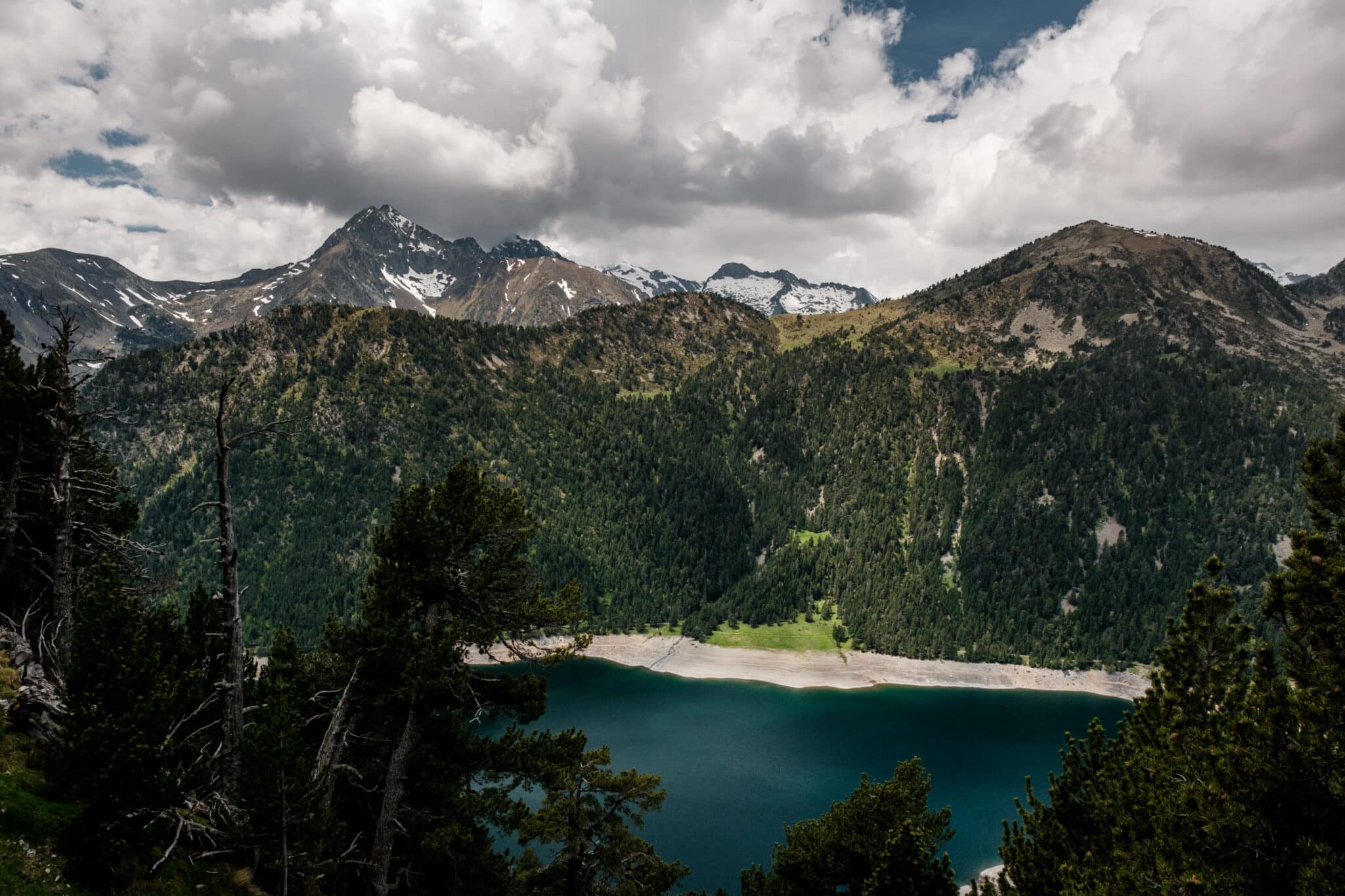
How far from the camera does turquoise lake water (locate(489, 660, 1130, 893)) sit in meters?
60.3

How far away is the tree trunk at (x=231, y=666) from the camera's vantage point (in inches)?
514

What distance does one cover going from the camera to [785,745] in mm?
83938

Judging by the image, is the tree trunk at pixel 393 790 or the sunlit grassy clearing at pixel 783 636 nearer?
the tree trunk at pixel 393 790

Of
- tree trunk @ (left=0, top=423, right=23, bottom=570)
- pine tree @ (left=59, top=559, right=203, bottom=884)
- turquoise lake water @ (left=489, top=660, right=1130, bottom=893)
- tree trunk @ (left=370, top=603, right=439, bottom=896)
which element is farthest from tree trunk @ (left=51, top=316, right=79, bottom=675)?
turquoise lake water @ (left=489, top=660, right=1130, bottom=893)

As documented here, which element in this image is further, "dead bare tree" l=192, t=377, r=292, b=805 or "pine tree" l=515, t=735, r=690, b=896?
"pine tree" l=515, t=735, r=690, b=896

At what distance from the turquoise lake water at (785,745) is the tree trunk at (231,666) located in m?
44.9

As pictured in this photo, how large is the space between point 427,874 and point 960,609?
142 meters

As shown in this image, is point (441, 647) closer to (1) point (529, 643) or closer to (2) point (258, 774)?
(1) point (529, 643)

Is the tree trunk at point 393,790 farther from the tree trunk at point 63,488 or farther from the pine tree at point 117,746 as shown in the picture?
the tree trunk at point 63,488

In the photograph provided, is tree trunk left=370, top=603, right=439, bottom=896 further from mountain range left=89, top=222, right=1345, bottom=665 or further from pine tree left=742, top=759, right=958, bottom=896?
mountain range left=89, top=222, right=1345, bottom=665

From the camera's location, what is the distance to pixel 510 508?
19.1 meters

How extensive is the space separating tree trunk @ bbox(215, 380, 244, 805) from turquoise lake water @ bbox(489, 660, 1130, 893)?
4488 centimetres

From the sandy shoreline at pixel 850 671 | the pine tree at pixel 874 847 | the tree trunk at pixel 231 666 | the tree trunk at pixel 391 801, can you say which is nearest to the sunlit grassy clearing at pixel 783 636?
the sandy shoreline at pixel 850 671

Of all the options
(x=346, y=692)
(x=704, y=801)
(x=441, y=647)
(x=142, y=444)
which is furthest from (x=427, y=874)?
(x=142, y=444)
